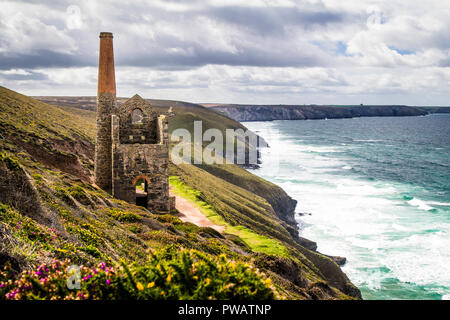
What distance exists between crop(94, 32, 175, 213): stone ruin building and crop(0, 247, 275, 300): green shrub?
17.3 metres

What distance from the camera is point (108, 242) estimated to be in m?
13.8

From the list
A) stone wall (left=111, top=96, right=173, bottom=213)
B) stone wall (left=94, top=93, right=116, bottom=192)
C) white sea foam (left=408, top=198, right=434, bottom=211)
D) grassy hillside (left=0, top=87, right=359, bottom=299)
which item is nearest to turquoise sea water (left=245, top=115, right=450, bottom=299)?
white sea foam (left=408, top=198, right=434, bottom=211)

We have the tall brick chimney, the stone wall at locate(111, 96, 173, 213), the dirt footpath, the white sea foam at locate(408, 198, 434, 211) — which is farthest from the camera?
the white sea foam at locate(408, 198, 434, 211)

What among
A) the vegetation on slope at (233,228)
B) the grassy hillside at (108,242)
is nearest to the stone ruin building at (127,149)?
the grassy hillside at (108,242)

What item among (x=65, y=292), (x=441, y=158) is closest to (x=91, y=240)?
(x=65, y=292)

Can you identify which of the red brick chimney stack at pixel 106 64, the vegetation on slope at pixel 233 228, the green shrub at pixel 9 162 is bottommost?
the vegetation on slope at pixel 233 228

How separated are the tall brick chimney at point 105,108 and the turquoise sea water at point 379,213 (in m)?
19.7

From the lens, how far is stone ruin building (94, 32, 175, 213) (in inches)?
997

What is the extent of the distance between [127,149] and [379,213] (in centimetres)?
3489

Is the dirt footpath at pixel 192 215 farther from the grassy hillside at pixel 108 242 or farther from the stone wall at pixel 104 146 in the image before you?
the stone wall at pixel 104 146

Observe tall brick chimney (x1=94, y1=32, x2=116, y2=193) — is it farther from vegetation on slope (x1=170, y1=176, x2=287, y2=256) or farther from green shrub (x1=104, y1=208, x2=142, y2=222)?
green shrub (x1=104, y1=208, x2=142, y2=222)

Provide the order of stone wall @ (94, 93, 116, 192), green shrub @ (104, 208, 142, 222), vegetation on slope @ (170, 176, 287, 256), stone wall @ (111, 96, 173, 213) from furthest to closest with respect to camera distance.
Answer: stone wall @ (94, 93, 116, 192) → stone wall @ (111, 96, 173, 213) → vegetation on slope @ (170, 176, 287, 256) → green shrub @ (104, 208, 142, 222)

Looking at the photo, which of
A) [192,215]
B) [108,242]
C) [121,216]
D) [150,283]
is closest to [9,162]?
[108,242]

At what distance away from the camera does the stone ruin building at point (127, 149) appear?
25.3m
